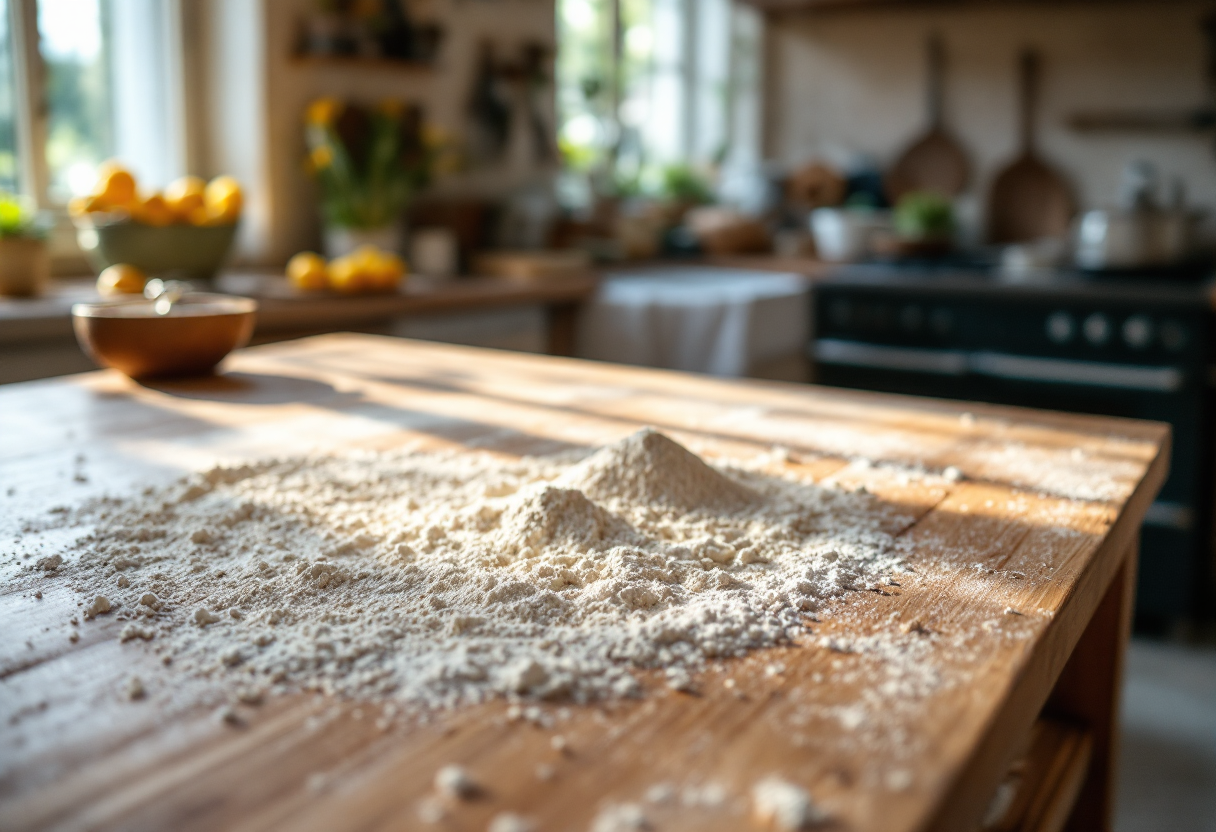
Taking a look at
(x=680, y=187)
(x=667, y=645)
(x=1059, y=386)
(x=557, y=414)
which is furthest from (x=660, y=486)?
(x=680, y=187)

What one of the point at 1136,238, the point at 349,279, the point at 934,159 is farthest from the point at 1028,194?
the point at 349,279

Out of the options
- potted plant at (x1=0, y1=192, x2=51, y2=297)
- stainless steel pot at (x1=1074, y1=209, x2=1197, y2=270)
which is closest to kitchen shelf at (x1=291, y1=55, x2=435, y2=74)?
potted plant at (x1=0, y1=192, x2=51, y2=297)

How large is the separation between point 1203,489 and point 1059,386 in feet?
1.31

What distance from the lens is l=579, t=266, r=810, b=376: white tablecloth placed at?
276 centimetres

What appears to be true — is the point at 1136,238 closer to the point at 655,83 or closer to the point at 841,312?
the point at 841,312

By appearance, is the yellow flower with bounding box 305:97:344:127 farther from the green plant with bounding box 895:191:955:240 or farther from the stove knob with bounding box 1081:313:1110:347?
the stove knob with bounding box 1081:313:1110:347

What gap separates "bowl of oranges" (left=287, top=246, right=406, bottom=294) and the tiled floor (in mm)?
1808

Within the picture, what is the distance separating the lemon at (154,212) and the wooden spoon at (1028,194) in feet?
9.49

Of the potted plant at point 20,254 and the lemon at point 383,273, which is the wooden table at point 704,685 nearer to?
the potted plant at point 20,254

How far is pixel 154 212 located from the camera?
224 centimetres

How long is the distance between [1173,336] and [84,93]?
2.70 metres

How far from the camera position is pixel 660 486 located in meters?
0.84

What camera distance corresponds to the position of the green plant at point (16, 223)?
2.07 metres

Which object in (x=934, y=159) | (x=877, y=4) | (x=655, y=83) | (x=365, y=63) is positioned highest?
(x=877, y=4)
